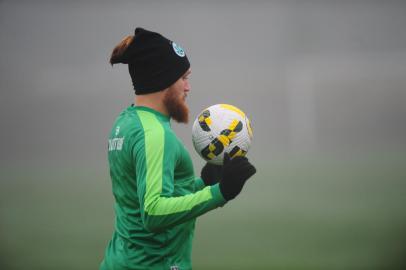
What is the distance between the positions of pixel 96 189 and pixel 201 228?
2.39 feet

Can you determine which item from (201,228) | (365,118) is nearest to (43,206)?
(201,228)

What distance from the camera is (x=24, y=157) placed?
377cm

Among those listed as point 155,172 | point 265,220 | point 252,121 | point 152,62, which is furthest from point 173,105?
point 265,220

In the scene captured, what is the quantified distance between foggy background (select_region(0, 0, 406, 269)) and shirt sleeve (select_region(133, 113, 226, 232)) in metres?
2.02

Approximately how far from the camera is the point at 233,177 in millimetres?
1630

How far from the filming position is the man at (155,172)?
1.61 m

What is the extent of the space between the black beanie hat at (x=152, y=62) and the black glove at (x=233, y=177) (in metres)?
0.37

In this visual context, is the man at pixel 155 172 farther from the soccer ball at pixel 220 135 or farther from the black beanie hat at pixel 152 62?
the soccer ball at pixel 220 135

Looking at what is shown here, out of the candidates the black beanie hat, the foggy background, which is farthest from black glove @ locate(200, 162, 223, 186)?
the foggy background

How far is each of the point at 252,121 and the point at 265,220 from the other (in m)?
0.64

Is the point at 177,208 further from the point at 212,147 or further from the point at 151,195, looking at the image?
the point at 212,147

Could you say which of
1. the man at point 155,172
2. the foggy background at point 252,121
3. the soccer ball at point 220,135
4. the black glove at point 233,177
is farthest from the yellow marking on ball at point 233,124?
the foggy background at point 252,121

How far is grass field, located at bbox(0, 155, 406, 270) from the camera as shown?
3.68 meters

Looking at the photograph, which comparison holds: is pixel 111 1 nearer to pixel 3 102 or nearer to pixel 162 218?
pixel 3 102
